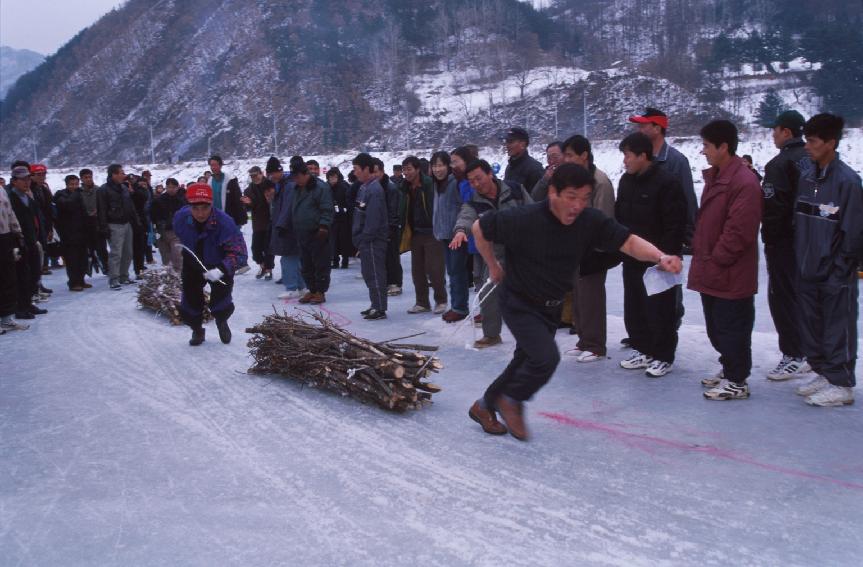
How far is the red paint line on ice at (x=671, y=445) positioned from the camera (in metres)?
3.92

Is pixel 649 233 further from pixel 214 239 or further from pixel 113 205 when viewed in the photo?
pixel 113 205

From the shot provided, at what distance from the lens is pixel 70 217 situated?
12.0m

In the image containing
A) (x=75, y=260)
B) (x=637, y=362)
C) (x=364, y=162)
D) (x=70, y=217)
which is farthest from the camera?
(x=75, y=260)

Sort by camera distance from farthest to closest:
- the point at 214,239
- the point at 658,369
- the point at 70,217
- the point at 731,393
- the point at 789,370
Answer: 1. the point at 70,217
2. the point at 214,239
3. the point at 658,369
4. the point at 789,370
5. the point at 731,393

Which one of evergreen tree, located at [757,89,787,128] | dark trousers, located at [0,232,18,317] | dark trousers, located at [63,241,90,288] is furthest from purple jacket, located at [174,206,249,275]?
evergreen tree, located at [757,89,787,128]

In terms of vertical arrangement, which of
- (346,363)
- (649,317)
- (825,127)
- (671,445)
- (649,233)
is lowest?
(671,445)

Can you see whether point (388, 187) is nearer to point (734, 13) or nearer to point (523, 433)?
point (523, 433)

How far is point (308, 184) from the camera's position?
9805 millimetres

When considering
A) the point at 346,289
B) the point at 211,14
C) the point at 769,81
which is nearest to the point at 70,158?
the point at 211,14

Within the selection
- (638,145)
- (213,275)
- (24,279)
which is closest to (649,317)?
(638,145)

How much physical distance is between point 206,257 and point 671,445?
5.20 m

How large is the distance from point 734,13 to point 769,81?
19502 mm

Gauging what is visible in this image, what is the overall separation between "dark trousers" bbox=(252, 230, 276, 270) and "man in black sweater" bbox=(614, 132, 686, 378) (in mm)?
7596

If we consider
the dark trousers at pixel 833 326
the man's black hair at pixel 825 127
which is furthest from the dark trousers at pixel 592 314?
the man's black hair at pixel 825 127
